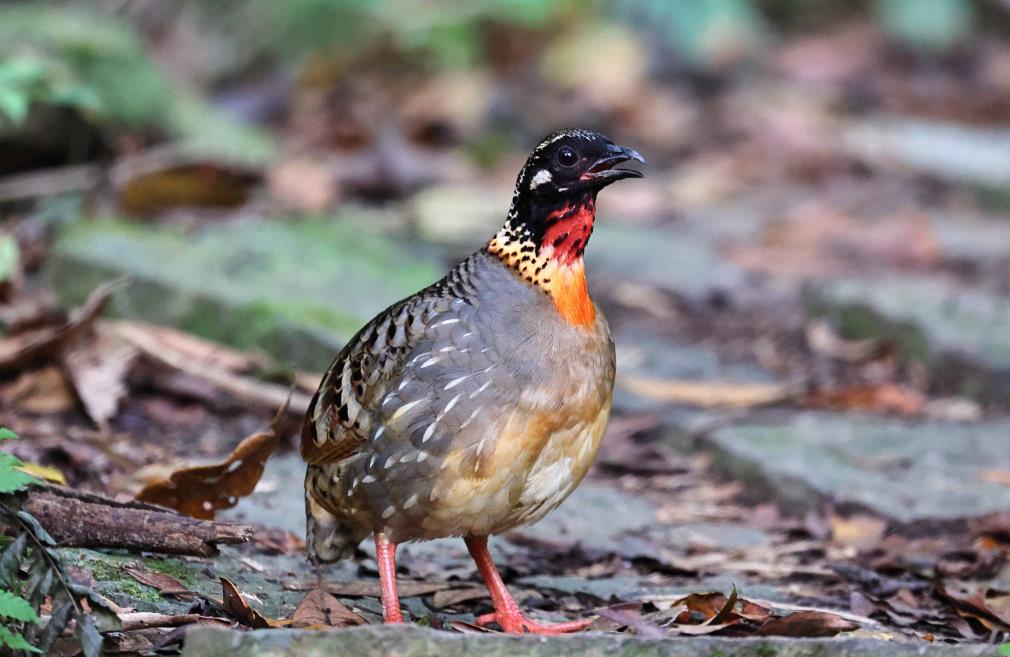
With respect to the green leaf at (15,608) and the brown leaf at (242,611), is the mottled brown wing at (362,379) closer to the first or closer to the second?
the brown leaf at (242,611)

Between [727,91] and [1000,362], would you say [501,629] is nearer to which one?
[1000,362]

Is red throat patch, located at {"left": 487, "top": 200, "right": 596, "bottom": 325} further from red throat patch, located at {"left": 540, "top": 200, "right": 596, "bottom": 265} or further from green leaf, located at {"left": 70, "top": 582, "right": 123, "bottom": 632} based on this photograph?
green leaf, located at {"left": 70, "top": 582, "right": 123, "bottom": 632}

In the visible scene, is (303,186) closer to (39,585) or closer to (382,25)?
(382,25)

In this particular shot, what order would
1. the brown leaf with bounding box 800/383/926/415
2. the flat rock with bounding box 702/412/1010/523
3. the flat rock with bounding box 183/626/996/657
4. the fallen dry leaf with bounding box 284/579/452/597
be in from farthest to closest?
the brown leaf with bounding box 800/383/926/415 → the flat rock with bounding box 702/412/1010/523 → the fallen dry leaf with bounding box 284/579/452/597 → the flat rock with bounding box 183/626/996/657

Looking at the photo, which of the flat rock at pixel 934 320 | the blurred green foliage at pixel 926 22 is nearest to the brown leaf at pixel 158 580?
the flat rock at pixel 934 320

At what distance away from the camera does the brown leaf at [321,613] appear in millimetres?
3572

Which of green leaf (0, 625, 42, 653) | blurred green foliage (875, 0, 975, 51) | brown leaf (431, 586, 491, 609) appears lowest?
brown leaf (431, 586, 491, 609)

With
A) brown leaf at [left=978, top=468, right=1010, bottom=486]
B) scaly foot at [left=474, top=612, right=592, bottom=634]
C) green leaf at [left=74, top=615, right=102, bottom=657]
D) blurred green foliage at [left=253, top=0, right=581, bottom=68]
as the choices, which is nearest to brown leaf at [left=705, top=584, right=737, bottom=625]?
scaly foot at [left=474, top=612, right=592, bottom=634]

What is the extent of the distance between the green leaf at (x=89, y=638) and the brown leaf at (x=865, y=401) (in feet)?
12.1

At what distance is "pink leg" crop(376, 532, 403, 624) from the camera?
12.4 feet

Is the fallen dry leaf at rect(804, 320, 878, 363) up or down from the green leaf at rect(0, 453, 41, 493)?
down

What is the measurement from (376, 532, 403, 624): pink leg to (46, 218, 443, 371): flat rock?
Answer: 74.7 inches

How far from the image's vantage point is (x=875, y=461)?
539 cm

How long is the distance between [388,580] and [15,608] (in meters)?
1.13
